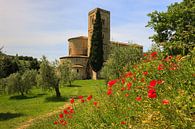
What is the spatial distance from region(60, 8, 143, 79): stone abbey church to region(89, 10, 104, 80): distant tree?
276cm

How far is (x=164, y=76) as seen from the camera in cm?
549

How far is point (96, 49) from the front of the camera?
66938mm

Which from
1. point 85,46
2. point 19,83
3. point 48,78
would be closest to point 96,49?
point 85,46

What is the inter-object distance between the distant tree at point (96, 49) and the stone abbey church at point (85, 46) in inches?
109

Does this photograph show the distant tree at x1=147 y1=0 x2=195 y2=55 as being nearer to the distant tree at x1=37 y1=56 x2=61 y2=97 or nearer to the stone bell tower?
the distant tree at x1=37 y1=56 x2=61 y2=97

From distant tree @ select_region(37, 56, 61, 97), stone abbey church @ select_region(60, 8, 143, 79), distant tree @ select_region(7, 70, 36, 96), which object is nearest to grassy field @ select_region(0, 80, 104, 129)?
distant tree @ select_region(37, 56, 61, 97)

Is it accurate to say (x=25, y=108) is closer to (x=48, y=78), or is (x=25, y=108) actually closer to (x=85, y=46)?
(x=48, y=78)

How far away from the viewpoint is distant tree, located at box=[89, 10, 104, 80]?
66750mm

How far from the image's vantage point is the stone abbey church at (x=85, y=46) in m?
69.9

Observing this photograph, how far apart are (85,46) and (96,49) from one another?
12.4 meters

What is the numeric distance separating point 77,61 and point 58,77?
1338 inches

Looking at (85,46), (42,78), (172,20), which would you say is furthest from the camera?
(85,46)

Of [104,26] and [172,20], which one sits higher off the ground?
[104,26]

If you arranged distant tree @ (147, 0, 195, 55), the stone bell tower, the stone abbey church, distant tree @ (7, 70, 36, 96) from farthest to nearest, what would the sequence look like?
the stone bell tower
the stone abbey church
distant tree @ (7, 70, 36, 96)
distant tree @ (147, 0, 195, 55)
